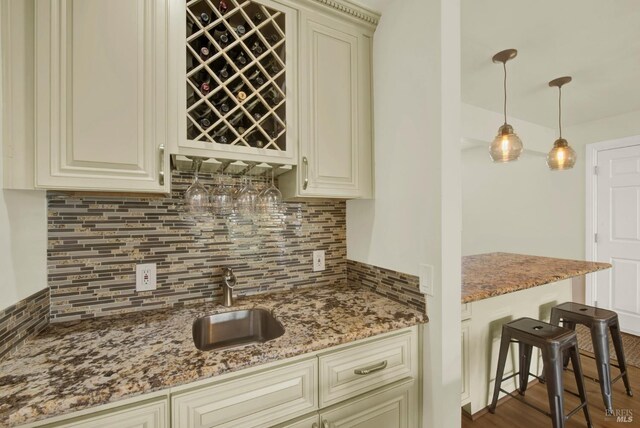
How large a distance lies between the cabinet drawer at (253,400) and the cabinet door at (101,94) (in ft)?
2.51

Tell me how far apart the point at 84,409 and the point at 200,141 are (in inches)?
37.9

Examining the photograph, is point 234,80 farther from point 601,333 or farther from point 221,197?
point 601,333

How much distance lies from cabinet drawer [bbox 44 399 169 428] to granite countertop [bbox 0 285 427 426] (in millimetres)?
62

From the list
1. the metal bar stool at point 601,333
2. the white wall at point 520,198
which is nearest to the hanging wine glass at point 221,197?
the metal bar stool at point 601,333

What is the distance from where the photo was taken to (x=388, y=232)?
150cm

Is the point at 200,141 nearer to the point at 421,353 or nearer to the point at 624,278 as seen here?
the point at 421,353

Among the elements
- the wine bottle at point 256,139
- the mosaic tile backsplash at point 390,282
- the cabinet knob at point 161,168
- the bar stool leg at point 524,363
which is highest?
the wine bottle at point 256,139

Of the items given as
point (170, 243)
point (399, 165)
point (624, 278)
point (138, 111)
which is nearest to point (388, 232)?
point (399, 165)

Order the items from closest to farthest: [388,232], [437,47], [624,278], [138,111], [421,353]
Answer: [138,111], [437,47], [421,353], [388,232], [624,278]

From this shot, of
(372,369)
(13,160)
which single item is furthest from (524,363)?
(13,160)

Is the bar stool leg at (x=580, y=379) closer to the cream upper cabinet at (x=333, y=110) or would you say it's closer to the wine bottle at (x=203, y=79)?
the cream upper cabinet at (x=333, y=110)

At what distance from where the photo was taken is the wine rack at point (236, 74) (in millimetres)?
1209

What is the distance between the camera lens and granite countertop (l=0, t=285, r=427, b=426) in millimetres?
759

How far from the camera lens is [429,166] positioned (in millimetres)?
1251
